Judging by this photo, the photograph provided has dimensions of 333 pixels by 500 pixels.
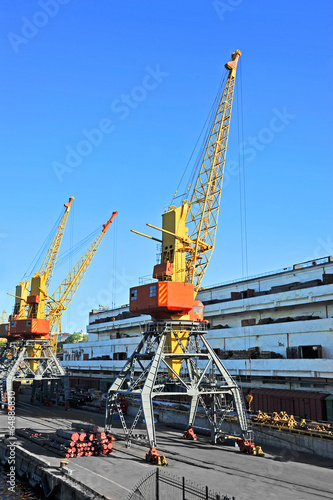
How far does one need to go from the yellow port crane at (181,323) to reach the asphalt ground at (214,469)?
6.18ft

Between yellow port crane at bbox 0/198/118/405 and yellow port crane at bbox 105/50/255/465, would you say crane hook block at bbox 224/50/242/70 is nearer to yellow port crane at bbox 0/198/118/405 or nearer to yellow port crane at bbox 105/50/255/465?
yellow port crane at bbox 105/50/255/465

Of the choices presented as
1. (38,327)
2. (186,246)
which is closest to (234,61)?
(186,246)

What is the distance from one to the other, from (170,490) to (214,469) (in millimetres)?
5650

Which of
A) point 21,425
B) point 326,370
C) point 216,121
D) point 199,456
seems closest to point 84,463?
point 199,456

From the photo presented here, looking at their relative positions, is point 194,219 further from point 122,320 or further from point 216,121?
point 122,320

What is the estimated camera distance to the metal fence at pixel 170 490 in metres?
19.7

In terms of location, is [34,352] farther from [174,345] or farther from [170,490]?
[170,490]

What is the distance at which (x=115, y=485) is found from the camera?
22.6m

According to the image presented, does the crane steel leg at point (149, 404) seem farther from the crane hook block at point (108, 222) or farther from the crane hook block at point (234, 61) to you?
the crane hook block at point (108, 222)

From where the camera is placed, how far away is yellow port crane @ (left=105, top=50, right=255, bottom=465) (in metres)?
33.7

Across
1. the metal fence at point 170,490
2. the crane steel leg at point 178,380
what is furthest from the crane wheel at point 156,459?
the metal fence at point 170,490

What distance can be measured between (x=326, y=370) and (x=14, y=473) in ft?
91.6

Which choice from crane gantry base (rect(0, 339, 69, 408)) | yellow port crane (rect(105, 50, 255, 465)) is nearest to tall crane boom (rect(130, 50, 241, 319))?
yellow port crane (rect(105, 50, 255, 465))

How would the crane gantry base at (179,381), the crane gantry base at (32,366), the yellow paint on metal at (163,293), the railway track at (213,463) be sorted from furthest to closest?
1. the crane gantry base at (32,366)
2. the yellow paint on metal at (163,293)
3. the crane gantry base at (179,381)
4. the railway track at (213,463)
